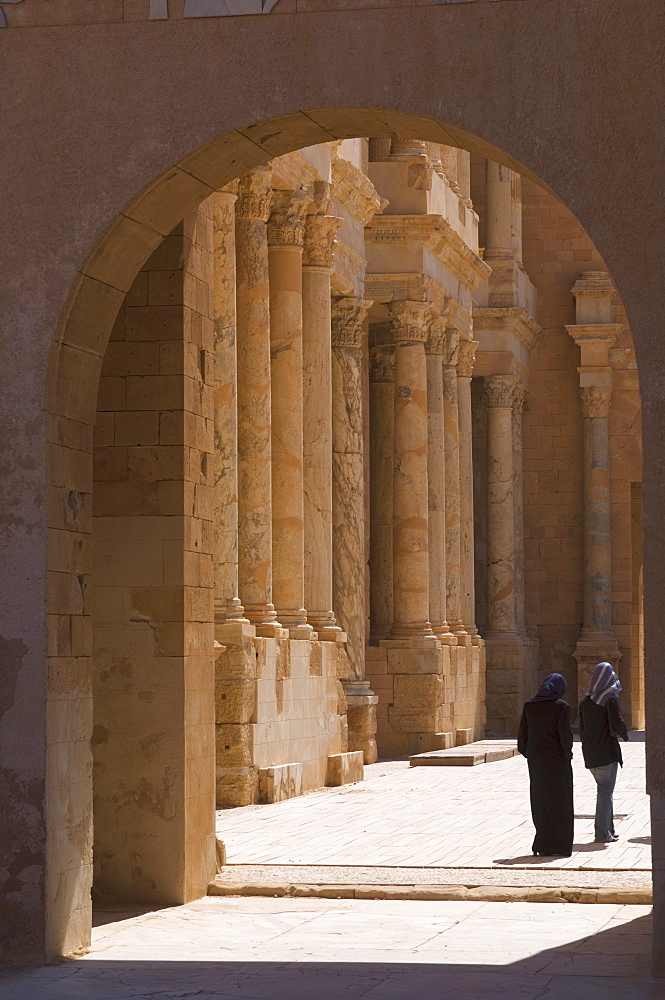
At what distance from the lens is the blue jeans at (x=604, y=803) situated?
13727 millimetres

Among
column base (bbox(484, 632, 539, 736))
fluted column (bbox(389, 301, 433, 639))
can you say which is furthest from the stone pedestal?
column base (bbox(484, 632, 539, 736))

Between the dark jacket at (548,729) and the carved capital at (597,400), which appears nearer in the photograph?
the dark jacket at (548,729)

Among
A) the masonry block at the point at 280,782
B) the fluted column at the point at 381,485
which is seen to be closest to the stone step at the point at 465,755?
the fluted column at the point at 381,485

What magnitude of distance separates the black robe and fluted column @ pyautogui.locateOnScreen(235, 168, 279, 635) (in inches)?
209

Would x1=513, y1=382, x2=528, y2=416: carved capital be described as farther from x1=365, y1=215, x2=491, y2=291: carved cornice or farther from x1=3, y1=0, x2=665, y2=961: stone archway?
x1=3, y1=0, x2=665, y2=961: stone archway

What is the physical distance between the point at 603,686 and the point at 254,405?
571cm

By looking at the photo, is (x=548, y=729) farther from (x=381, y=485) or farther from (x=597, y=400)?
(x=597, y=400)

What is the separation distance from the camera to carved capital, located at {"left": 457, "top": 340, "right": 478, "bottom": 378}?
28969 mm

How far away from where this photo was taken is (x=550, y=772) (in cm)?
1297

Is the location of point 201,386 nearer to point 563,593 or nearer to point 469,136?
point 469,136

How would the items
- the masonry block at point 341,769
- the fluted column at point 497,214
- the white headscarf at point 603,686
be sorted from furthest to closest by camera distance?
1. the fluted column at point 497,214
2. the masonry block at point 341,769
3. the white headscarf at point 603,686

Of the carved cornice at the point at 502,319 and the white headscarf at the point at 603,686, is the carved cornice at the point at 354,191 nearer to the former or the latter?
the carved cornice at the point at 502,319

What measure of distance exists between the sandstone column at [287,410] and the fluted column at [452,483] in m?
8.94

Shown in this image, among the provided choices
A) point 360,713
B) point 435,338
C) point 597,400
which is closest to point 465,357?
point 435,338
